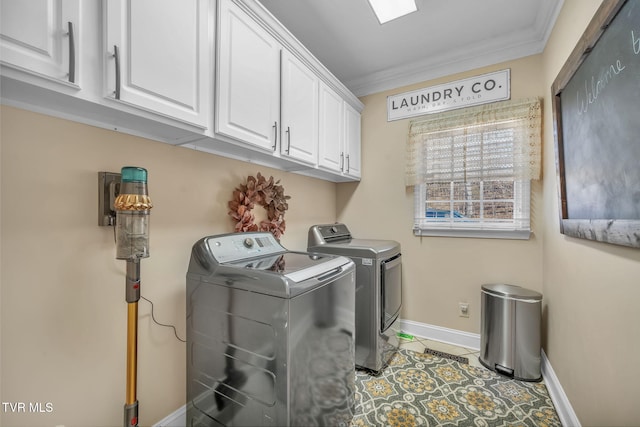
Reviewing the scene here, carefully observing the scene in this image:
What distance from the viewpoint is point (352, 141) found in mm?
2797

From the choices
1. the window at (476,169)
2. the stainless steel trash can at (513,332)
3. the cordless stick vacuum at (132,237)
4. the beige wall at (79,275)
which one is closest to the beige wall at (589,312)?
the stainless steel trash can at (513,332)

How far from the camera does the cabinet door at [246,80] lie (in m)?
1.37

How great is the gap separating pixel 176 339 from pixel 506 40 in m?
3.30

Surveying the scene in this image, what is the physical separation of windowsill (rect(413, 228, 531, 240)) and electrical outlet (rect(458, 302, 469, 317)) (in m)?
0.65

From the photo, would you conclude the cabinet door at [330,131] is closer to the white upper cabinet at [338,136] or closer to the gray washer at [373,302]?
the white upper cabinet at [338,136]

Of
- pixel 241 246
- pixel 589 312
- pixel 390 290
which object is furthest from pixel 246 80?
pixel 589 312

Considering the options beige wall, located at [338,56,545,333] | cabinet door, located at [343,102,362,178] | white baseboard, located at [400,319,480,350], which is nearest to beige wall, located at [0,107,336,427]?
cabinet door, located at [343,102,362,178]

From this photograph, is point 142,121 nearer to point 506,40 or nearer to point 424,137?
point 424,137

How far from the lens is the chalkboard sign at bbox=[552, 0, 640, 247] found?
89 cm

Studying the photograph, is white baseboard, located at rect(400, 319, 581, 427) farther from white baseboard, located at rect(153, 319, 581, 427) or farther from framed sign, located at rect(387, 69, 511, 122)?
framed sign, located at rect(387, 69, 511, 122)

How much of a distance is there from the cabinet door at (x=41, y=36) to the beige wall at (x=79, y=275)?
313 mm

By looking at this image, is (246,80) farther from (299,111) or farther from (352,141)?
(352,141)

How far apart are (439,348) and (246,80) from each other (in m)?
2.68

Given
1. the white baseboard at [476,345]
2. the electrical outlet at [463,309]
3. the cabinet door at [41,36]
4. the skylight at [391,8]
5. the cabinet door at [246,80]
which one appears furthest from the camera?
the electrical outlet at [463,309]
